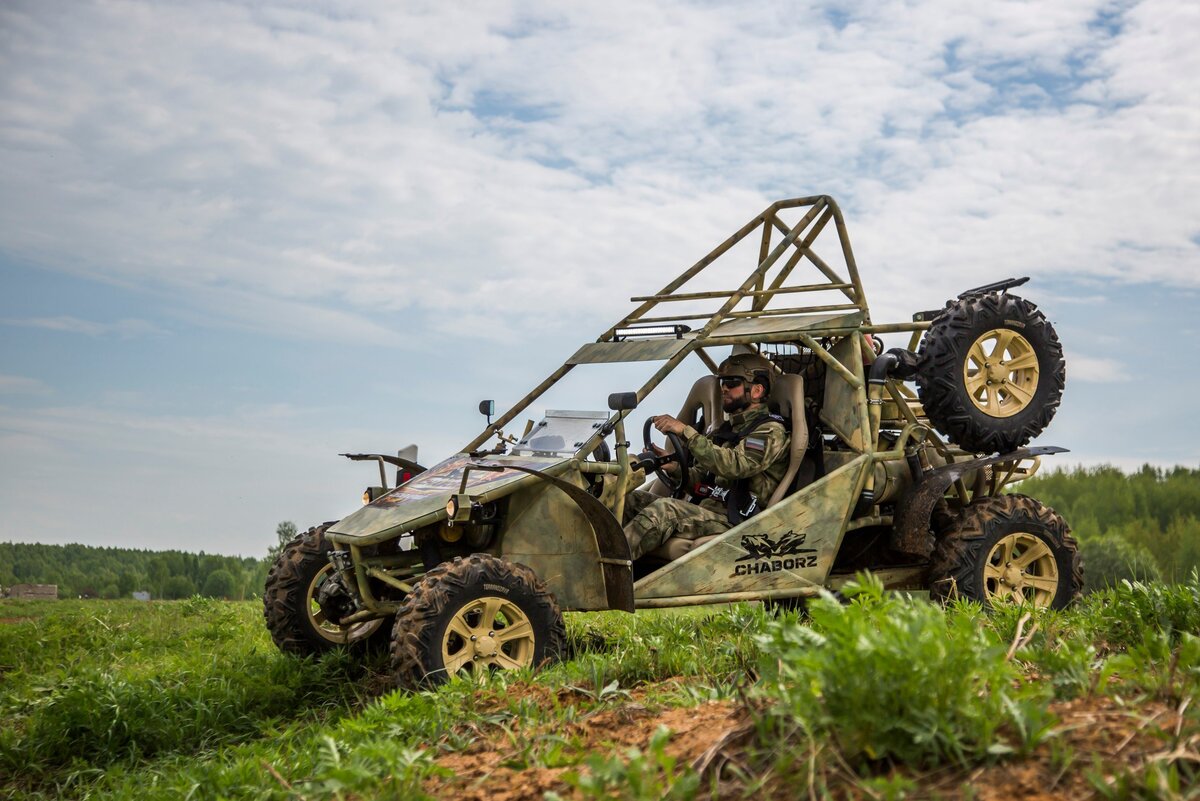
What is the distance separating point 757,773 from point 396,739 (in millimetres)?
1952

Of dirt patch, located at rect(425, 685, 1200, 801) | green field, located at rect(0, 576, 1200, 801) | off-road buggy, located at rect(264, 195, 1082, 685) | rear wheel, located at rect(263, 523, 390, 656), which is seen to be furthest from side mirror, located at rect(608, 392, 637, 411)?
dirt patch, located at rect(425, 685, 1200, 801)

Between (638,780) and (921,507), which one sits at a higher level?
(921,507)

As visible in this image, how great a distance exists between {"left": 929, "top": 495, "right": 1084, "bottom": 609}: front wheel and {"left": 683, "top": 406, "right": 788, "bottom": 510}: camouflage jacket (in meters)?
1.43

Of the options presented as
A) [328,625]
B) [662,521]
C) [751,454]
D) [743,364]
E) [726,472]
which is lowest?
[328,625]

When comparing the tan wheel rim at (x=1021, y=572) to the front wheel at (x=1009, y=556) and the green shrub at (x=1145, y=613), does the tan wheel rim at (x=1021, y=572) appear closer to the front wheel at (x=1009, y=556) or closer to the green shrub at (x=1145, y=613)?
the front wheel at (x=1009, y=556)

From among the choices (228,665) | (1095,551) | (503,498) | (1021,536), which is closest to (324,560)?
(228,665)

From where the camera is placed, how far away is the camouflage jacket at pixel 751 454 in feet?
26.6

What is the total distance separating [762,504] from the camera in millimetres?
8469

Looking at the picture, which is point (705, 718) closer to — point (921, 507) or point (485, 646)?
point (485, 646)

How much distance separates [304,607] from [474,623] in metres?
2.06

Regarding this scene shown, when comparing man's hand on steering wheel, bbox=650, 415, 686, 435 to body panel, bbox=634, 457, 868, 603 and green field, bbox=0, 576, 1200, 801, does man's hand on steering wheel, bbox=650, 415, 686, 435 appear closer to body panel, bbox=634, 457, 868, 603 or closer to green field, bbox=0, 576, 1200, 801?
body panel, bbox=634, 457, 868, 603

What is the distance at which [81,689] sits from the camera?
728 cm

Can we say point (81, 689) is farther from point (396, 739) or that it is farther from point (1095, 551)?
point (1095, 551)

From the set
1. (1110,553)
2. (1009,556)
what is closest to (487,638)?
(1009,556)
